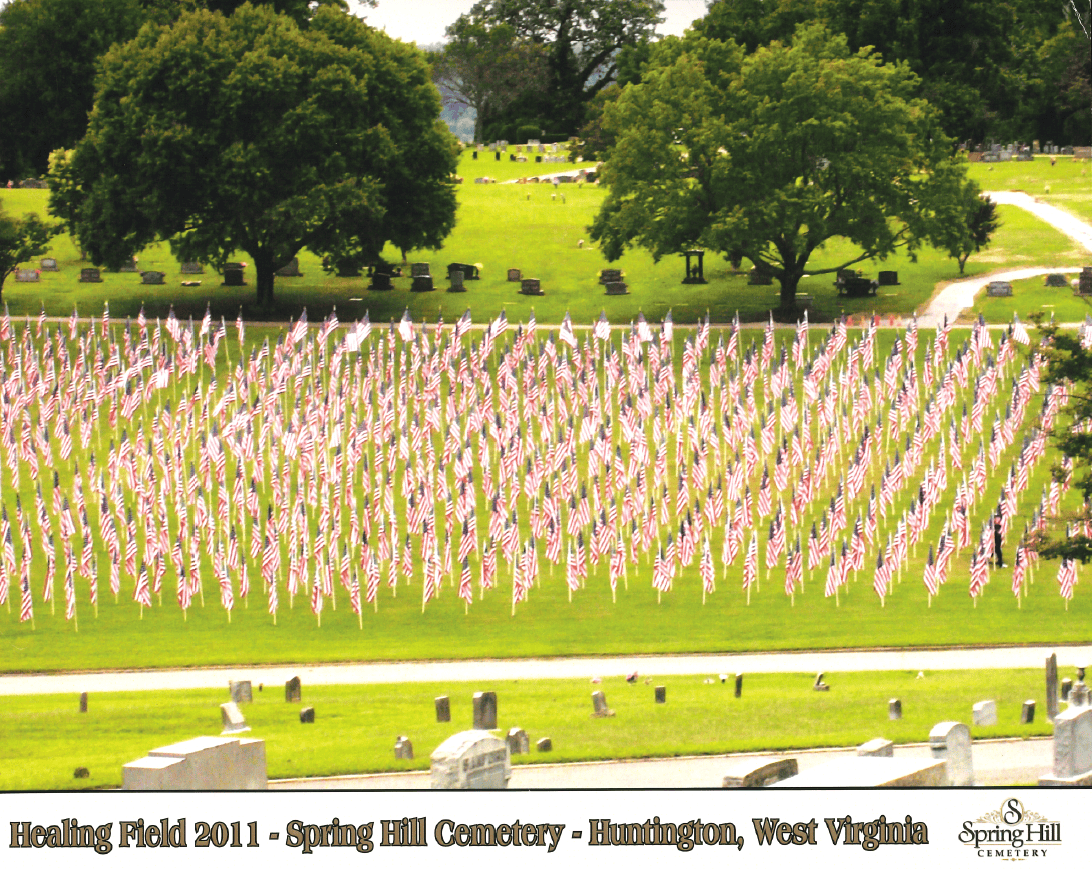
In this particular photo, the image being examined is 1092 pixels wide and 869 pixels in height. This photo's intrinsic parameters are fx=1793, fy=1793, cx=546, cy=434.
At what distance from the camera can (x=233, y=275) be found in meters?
88.0

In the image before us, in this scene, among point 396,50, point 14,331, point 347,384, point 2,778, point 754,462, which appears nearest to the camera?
point 2,778

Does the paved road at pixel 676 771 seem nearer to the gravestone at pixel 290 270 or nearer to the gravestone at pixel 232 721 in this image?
the gravestone at pixel 232 721

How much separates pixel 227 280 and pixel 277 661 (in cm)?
4975

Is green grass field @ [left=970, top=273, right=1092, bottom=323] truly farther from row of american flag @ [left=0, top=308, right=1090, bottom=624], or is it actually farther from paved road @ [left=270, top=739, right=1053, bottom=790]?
paved road @ [left=270, top=739, right=1053, bottom=790]

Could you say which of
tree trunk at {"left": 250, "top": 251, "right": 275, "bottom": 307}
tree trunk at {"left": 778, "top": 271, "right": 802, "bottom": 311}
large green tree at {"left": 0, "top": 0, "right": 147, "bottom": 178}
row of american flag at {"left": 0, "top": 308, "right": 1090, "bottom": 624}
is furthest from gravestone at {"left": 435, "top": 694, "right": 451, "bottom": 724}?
large green tree at {"left": 0, "top": 0, "right": 147, "bottom": 178}

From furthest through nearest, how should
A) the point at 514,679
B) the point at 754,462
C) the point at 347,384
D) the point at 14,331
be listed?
the point at 14,331
the point at 347,384
the point at 754,462
the point at 514,679

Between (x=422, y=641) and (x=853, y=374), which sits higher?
(x=853, y=374)

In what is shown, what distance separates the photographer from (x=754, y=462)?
5453cm

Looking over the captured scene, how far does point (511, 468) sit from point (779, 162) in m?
32.1

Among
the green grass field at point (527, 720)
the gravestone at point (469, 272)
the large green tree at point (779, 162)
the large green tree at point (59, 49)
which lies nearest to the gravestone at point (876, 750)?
the green grass field at point (527, 720)

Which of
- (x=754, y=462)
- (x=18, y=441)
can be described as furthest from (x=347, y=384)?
(x=754, y=462)

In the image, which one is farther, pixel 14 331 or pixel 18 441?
pixel 14 331

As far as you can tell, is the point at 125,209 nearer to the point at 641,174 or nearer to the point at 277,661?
the point at 641,174

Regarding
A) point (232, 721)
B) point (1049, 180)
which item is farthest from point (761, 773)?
point (1049, 180)
